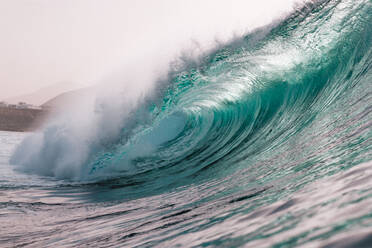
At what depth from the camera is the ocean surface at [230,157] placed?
174cm

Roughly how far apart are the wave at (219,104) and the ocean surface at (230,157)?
3cm

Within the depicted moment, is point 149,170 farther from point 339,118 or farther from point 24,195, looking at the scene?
point 339,118

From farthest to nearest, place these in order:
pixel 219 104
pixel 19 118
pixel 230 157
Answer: pixel 19 118 < pixel 219 104 < pixel 230 157

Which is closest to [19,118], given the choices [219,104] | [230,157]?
[219,104]

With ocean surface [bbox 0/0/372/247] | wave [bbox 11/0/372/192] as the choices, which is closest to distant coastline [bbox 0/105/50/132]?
wave [bbox 11/0/372/192]

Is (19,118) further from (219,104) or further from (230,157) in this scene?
(230,157)

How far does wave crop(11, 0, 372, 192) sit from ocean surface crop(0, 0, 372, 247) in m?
0.03

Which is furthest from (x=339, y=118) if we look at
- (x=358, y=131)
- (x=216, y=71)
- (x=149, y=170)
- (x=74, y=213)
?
(x=216, y=71)

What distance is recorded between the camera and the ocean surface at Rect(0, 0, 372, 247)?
174 centimetres

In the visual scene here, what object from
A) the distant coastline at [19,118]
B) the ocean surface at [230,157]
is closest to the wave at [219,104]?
the ocean surface at [230,157]

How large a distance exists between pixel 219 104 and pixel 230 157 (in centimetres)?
323

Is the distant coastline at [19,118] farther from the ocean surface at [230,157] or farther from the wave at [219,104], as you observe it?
the ocean surface at [230,157]

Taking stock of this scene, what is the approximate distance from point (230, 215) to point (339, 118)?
2547mm

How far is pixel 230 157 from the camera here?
5801 mm
